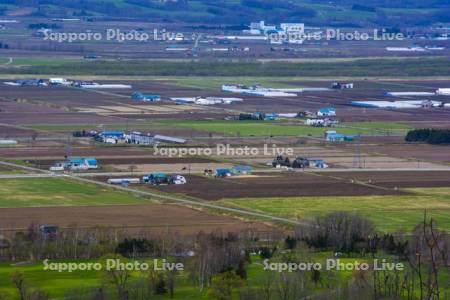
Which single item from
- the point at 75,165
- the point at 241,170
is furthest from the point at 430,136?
the point at 75,165

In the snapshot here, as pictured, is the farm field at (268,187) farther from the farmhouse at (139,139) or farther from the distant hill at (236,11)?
the distant hill at (236,11)

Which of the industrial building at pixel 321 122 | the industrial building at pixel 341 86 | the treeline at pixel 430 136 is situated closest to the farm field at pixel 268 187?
the treeline at pixel 430 136

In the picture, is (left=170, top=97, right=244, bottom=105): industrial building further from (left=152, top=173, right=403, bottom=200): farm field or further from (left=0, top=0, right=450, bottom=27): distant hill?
(left=0, top=0, right=450, bottom=27): distant hill

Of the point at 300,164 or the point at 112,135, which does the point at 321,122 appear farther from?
the point at 300,164

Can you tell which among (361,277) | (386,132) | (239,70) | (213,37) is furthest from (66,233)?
(213,37)

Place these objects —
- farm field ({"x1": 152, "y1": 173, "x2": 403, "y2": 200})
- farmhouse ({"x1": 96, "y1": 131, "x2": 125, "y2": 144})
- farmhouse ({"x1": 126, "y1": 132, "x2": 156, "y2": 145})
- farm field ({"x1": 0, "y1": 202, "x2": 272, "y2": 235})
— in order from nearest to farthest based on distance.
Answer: farm field ({"x1": 0, "y1": 202, "x2": 272, "y2": 235}) → farm field ({"x1": 152, "y1": 173, "x2": 403, "y2": 200}) → farmhouse ({"x1": 126, "y1": 132, "x2": 156, "y2": 145}) → farmhouse ({"x1": 96, "y1": 131, "x2": 125, "y2": 144})

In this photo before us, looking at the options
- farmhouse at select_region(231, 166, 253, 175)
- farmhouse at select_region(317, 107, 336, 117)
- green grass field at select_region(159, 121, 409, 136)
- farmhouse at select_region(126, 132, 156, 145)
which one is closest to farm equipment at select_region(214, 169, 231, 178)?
farmhouse at select_region(231, 166, 253, 175)
